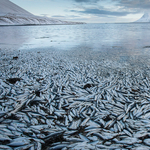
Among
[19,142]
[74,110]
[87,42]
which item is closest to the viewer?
[19,142]

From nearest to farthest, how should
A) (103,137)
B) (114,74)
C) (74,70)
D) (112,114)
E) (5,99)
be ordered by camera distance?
(103,137) → (112,114) → (5,99) → (114,74) → (74,70)

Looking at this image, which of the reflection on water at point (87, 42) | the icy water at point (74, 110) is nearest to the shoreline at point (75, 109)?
the icy water at point (74, 110)

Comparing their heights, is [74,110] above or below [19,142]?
above

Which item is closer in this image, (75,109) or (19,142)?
(19,142)

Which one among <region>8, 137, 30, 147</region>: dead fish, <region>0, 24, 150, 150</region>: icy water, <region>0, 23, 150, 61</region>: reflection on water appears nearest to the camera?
<region>8, 137, 30, 147</region>: dead fish

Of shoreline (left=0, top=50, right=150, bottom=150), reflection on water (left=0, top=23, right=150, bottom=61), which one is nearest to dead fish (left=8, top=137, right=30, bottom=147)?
shoreline (left=0, top=50, right=150, bottom=150)

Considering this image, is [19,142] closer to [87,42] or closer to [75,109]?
[75,109]

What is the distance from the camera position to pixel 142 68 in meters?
5.79

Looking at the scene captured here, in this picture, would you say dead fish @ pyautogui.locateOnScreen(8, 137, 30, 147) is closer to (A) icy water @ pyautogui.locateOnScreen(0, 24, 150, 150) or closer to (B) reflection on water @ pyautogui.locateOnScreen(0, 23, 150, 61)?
(A) icy water @ pyautogui.locateOnScreen(0, 24, 150, 150)

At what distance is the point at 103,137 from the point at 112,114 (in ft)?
2.53

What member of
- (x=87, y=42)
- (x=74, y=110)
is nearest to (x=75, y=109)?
(x=74, y=110)

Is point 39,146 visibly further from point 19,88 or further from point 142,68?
point 142,68

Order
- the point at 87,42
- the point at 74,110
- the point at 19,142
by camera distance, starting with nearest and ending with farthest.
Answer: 1. the point at 19,142
2. the point at 74,110
3. the point at 87,42

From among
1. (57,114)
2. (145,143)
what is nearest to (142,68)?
(145,143)
